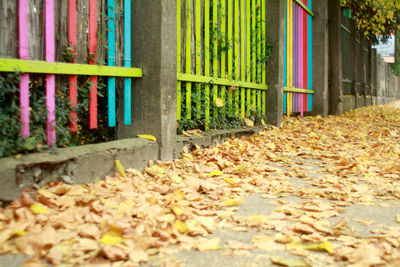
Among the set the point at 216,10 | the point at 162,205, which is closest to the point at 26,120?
the point at 162,205

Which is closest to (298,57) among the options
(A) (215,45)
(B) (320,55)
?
(B) (320,55)

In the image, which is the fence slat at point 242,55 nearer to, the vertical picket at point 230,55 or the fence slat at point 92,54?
the vertical picket at point 230,55

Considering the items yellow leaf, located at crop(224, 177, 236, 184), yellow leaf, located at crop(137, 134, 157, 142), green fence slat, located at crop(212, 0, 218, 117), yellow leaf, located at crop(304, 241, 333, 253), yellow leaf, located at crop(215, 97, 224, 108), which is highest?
green fence slat, located at crop(212, 0, 218, 117)

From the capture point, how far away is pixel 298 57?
7.59 metres

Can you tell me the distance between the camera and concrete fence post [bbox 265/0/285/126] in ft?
19.1

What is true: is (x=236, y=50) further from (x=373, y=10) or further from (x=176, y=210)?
(x=373, y=10)

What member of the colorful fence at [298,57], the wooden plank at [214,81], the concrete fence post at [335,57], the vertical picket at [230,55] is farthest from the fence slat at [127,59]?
the concrete fence post at [335,57]

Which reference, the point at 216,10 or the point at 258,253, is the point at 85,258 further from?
the point at 216,10

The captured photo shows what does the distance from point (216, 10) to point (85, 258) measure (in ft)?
10.8

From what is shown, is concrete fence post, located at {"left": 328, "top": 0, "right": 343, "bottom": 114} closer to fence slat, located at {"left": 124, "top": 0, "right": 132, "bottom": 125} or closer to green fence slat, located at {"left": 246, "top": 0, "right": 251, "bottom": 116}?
green fence slat, located at {"left": 246, "top": 0, "right": 251, "bottom": 116}

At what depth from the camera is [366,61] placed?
16.0 metres

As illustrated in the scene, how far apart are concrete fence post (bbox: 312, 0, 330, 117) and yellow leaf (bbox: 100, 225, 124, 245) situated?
7.38m

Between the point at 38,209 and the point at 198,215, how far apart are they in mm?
814

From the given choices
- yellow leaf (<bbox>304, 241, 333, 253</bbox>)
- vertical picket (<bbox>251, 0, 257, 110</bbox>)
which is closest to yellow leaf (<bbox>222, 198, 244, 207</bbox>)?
yellow leaf (<bbox>304, 241, 333, 253</bbox>)
